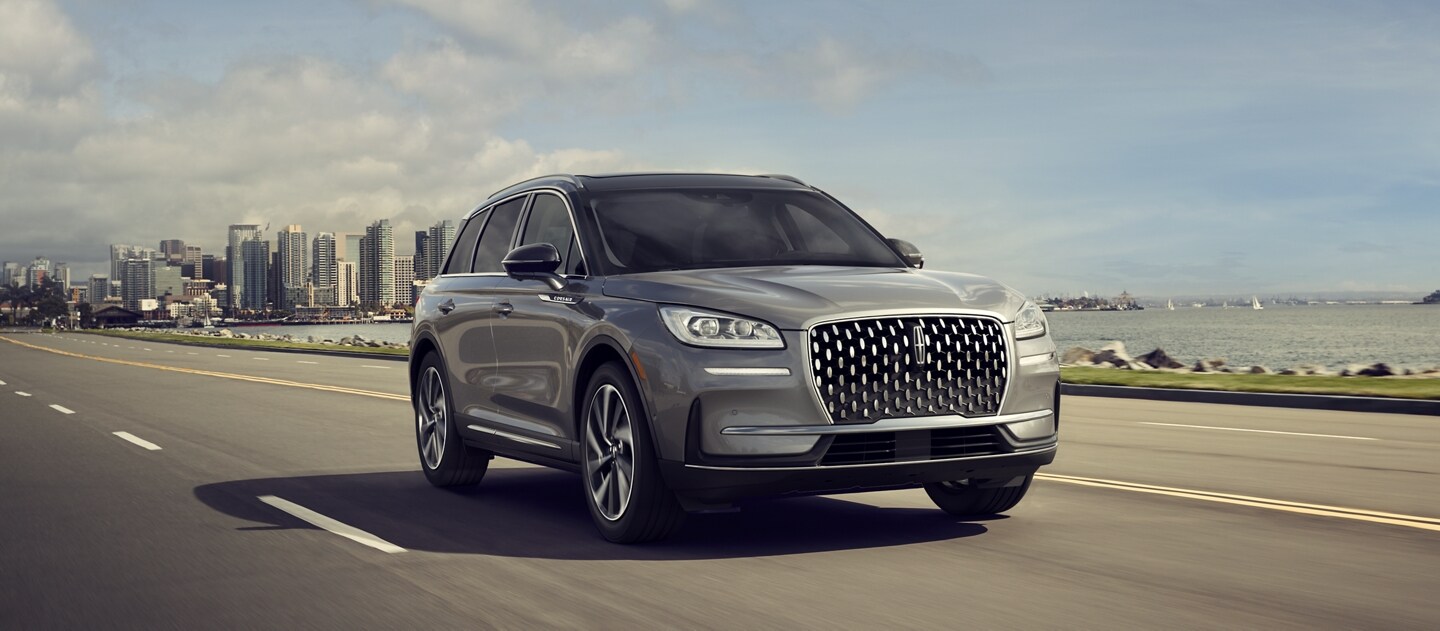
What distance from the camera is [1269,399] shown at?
18.6 m

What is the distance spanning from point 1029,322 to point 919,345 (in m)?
0.76

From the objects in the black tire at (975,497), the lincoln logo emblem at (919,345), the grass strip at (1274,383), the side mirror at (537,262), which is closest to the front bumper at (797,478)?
the lincoln logo emblem at (919,345)

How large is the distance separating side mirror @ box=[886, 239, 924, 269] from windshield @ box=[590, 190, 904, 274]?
56 millimetres

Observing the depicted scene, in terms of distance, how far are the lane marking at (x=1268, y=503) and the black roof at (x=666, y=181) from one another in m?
2.69

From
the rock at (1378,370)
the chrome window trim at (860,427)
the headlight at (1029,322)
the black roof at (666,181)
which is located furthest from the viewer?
the rock at (1378,370)

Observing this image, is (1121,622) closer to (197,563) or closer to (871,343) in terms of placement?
(871,343)

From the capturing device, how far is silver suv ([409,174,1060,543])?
6.39m

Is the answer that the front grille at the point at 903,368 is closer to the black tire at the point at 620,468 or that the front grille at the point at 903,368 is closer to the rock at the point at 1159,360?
the black tire at the point at 620,468

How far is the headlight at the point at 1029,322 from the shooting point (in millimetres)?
6883

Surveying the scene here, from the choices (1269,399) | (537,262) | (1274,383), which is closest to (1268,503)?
(537,262)

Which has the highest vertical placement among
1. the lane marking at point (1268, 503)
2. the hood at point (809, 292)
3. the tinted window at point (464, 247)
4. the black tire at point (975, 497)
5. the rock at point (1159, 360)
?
the tinted window at point (464, 247)

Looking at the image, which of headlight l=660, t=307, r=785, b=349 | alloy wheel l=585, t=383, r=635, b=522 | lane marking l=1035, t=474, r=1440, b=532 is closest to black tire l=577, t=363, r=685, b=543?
alloy wheel l=585, t=383, r=635, b=522

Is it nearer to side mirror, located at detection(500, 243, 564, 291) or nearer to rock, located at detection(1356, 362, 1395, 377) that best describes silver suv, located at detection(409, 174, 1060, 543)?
side mirror, located at detection(500, 243, 564, 291)

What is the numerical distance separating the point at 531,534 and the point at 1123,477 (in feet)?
14.0
